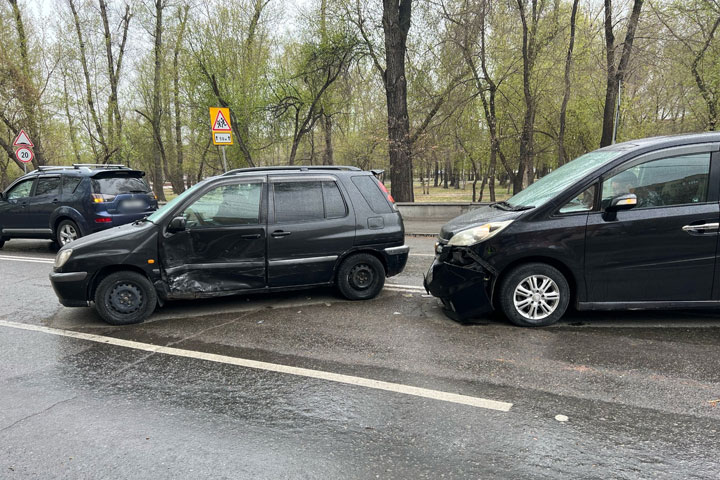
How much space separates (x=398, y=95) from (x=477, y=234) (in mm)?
11806

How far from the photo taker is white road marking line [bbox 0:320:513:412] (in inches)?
131

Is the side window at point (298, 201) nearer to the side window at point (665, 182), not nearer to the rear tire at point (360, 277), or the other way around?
the rear tire at point (360, 277)

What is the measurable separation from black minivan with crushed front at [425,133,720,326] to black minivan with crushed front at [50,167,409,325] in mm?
1549

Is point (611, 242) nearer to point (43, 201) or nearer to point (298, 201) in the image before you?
point (298, 201)

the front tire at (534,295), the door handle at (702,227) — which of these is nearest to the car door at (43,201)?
the front tire at (534,295)

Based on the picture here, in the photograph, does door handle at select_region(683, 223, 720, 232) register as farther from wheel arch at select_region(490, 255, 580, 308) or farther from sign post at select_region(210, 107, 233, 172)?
sign post at select_region(210, 107, 233, 172)

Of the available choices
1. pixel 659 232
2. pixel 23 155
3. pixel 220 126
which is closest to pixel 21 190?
pixel 220 126

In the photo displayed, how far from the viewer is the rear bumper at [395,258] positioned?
6.07m

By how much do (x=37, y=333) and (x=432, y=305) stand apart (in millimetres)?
4548

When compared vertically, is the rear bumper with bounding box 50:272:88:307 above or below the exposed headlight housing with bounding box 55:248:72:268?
below

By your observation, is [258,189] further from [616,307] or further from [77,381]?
[616,307]

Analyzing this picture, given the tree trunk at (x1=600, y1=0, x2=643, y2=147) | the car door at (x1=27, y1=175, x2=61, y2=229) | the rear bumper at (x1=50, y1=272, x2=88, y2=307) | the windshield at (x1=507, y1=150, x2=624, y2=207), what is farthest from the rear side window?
the tree trunk at (x1=600, y1=0, x2=643, y2=147)

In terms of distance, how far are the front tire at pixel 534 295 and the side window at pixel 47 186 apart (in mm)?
10218

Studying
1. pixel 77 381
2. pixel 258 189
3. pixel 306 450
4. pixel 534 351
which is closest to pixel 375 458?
pixel 306 450
